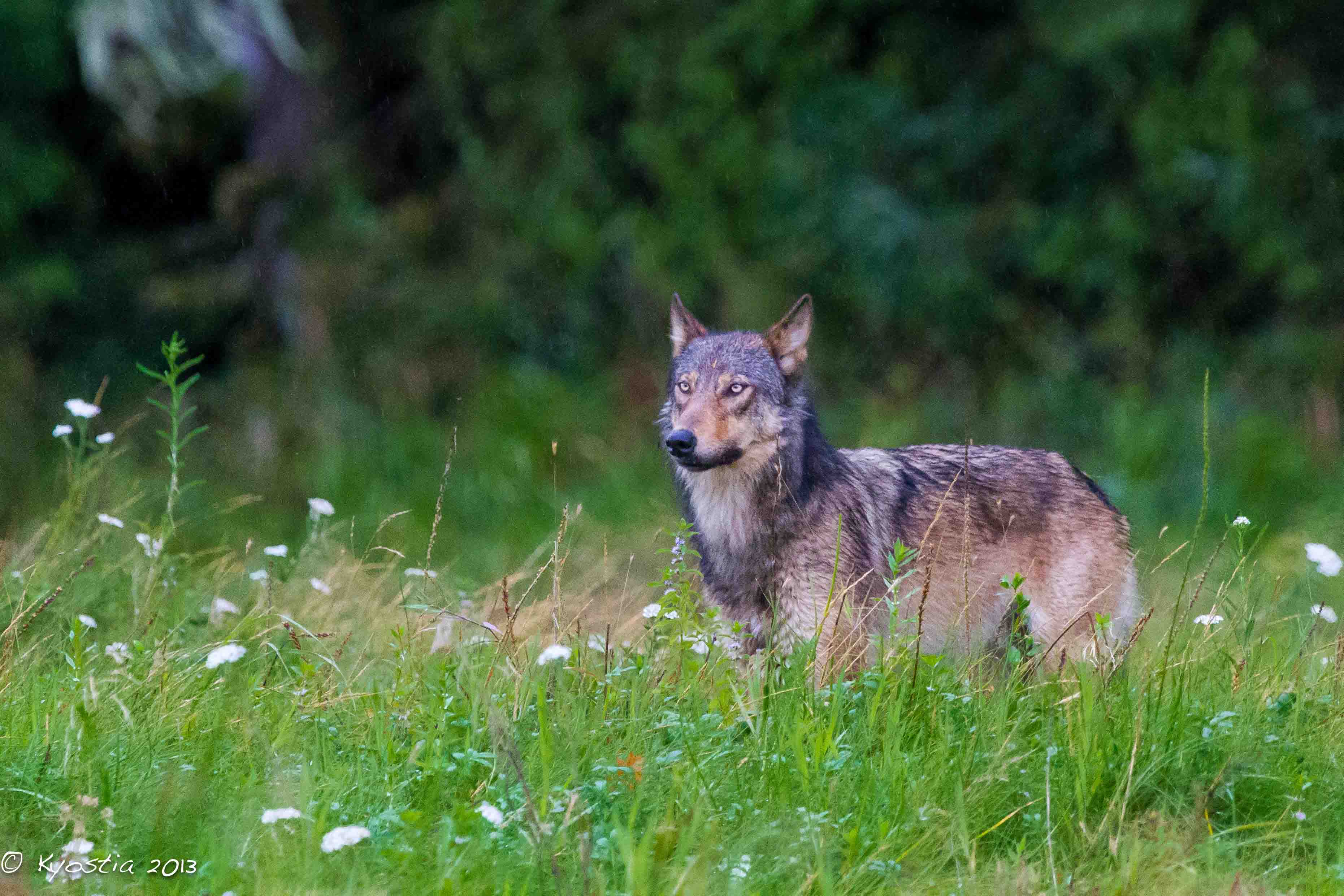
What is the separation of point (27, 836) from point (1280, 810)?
3093 mm

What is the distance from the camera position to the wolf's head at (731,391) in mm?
5023

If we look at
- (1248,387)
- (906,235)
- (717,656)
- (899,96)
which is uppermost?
(899,96)

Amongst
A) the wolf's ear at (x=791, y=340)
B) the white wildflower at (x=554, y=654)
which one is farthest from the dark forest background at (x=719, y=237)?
the white wildflower at (x=554, y=654)

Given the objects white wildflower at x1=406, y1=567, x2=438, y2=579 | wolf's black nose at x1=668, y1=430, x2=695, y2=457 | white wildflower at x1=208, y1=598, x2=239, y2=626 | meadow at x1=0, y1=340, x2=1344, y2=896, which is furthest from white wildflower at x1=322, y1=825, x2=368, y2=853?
wolf's black nose at x1=668, y1=430, x2=695, y2=457

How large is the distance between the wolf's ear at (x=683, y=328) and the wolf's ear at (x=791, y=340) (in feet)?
1.18

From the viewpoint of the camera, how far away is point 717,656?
425 centimetres

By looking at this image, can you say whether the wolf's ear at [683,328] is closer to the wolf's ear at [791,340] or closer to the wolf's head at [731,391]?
the wolf's head at [731,391]

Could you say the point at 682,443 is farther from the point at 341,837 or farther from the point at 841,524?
the point at 341,837

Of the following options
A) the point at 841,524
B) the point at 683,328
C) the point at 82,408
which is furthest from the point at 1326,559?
the point at 82,408

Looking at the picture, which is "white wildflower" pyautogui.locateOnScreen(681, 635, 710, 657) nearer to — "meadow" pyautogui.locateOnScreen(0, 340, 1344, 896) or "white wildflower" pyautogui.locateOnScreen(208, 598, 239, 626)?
"meadow" pyautogui.locateOnScreen(0, 340, 1344, 896)

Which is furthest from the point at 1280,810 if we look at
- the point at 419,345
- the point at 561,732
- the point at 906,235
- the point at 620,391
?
the point at 419,345

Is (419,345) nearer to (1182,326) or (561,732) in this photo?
(1182,326)

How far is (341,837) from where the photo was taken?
2.95 metres

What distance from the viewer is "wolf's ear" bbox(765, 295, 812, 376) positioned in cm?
552
